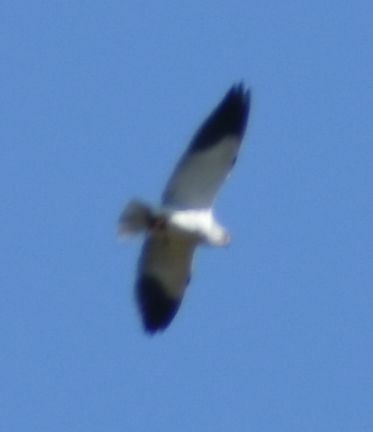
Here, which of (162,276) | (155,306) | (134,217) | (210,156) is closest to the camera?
(134,217)

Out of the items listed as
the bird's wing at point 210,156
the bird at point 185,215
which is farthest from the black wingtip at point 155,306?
the bird's wing at point 210,156

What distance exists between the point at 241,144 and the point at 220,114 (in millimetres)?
289

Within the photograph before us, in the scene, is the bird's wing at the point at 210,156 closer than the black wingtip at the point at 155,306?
Yes

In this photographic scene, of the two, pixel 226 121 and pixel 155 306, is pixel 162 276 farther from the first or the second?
pixel 226 121

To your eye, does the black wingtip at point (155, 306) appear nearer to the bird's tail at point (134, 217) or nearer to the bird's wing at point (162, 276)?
the bird's wing at point (162, 276)

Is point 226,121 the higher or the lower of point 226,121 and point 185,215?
the higher

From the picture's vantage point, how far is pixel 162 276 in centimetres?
1998

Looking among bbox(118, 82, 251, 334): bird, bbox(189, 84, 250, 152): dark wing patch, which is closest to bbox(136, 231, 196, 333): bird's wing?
bbox(118, 82, 251, 334): bird

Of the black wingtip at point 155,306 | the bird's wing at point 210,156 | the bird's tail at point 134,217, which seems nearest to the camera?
the bird's tail at point 134,217

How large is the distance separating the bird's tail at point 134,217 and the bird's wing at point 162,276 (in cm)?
32

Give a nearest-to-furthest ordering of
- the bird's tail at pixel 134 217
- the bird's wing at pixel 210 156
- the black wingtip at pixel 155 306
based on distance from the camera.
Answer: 1. the bird's tail at pixel 134 217
2. the bird's wing at pixel 210 156
3. the black wingtip at pixel 155 306

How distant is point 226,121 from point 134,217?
53.0 inches

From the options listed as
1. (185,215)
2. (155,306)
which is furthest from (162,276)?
(185,215)

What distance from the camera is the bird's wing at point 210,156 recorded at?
19.5 meters
